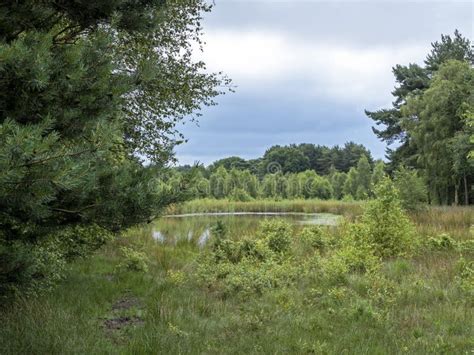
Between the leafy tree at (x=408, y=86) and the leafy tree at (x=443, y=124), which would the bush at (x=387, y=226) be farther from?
the leafy tree at (x=408, y=86)

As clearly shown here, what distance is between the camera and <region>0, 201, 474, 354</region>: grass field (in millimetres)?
4391

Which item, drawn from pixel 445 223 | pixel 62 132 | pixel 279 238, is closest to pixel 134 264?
pixel 279 238

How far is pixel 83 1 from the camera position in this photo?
4.06 metres

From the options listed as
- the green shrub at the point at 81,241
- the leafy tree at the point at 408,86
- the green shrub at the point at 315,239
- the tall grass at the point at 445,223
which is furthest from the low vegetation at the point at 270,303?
the leafy tree at the point at 408,86

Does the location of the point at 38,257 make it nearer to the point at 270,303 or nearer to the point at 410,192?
the point at 270,303

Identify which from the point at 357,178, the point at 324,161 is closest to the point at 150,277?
the point at 357,178

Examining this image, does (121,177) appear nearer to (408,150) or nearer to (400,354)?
(400,354)

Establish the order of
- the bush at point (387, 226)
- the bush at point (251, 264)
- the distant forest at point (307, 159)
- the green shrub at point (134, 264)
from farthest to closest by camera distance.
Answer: the distant forest at point (307, 159), the bush at point (387, 226), the green shrub at point (134, 264), the bush at point (251, 264)

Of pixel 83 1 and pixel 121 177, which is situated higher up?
pixel 83 1

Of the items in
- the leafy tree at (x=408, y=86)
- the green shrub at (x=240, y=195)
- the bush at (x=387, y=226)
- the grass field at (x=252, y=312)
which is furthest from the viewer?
the green shrub at (x=240, y=195)

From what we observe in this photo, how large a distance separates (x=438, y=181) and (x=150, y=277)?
30379mm

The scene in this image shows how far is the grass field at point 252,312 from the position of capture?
14.4 feet

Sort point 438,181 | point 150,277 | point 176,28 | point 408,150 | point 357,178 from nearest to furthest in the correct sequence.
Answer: point 150,277 → point 176,28 → point 438,181 → point 408,150 → point 357,178

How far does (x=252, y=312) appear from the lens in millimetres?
5785
